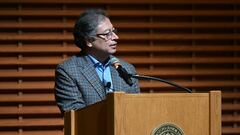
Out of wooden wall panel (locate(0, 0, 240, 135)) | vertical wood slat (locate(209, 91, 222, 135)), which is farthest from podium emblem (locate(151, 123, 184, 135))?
wooden wall panel (locate(0, 0, 240, 135))

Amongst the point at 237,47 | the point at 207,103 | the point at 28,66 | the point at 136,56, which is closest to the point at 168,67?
the point at 136,56

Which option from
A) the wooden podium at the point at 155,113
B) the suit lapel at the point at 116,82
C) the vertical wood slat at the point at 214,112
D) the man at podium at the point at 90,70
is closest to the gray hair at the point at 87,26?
the man at podium at the point at 90,70

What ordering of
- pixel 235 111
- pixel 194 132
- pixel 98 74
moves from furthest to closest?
1. pixel 235 111
2. pixel 98 74
3. pixel 194 132

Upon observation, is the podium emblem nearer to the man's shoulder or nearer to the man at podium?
the man at podium

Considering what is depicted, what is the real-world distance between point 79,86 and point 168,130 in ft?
3.11

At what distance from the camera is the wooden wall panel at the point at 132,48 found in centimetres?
574

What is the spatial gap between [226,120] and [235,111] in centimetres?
14

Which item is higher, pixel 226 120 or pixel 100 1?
pixel 100 1

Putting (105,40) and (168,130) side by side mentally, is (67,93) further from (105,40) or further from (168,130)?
(168,130)

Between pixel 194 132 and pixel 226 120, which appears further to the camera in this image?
pixel 226 120

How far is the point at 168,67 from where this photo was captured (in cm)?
597

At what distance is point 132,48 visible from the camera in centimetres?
584

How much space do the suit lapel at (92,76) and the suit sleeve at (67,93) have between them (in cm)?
8

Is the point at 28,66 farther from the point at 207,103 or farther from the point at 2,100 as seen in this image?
the point at 207,103
